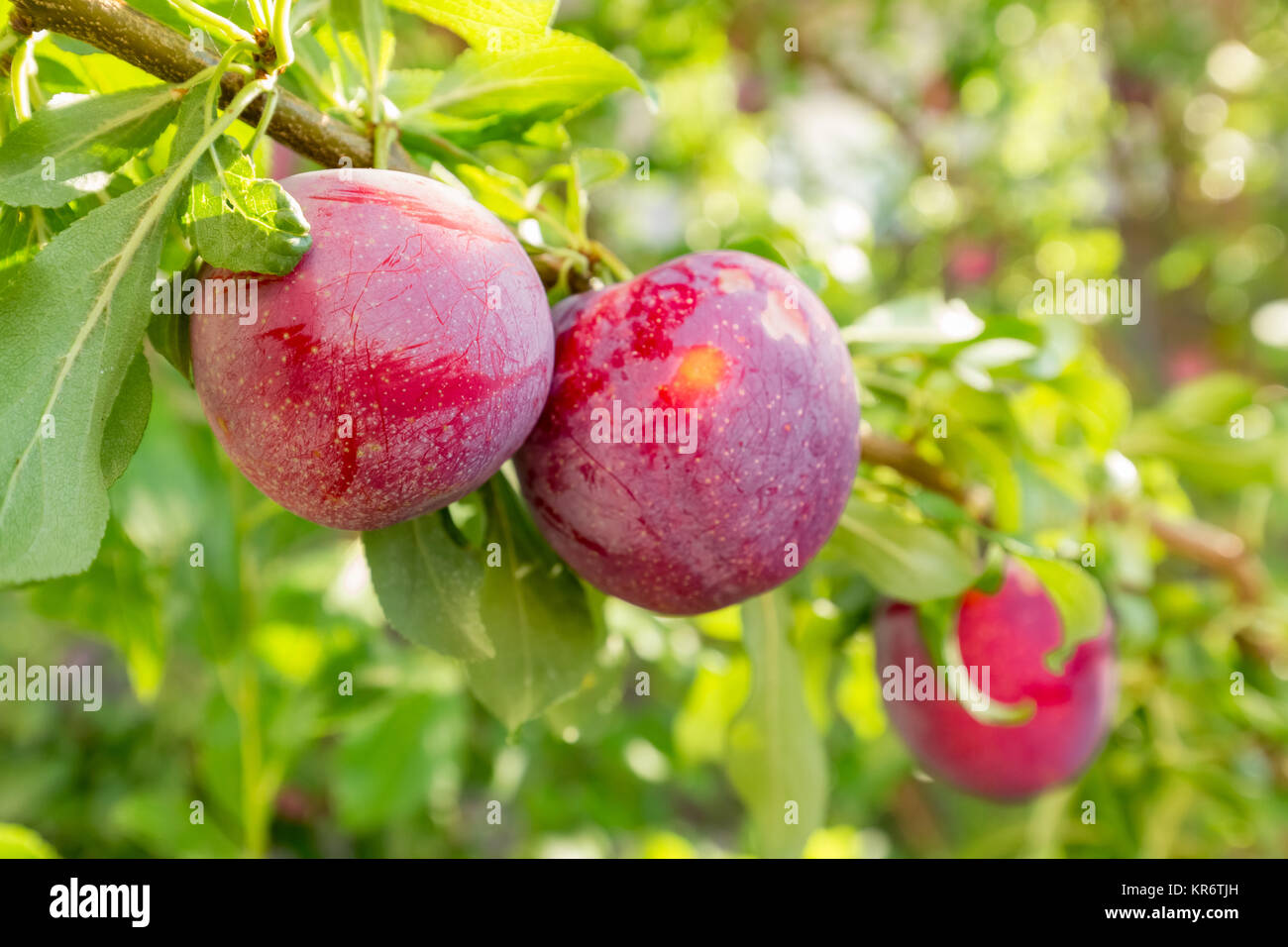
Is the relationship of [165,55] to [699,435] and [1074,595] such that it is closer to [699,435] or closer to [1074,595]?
[699,435]

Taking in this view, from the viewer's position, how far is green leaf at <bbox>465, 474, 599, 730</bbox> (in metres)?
0.67

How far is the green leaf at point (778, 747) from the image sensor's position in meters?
0.87

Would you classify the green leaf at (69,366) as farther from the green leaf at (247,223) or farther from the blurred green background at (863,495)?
the blurred green background at (863,495)

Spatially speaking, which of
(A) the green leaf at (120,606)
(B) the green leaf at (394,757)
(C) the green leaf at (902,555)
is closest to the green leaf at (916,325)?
(C) the green leaf at (902,555)

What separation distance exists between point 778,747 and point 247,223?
67 centimetres

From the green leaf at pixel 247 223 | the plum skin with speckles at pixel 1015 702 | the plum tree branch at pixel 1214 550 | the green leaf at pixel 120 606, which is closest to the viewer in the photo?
the green leaf at pixel 247 223

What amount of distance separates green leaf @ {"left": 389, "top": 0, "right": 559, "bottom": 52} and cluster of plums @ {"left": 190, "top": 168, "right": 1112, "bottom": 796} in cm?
12

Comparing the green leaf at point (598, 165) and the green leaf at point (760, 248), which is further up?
the green leaf at point (598, 165)

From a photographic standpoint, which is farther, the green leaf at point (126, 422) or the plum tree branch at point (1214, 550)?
the plum tree branch at point (1214, 550)

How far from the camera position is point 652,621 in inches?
53.8

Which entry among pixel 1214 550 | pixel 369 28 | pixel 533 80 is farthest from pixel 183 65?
pixel 1214 550

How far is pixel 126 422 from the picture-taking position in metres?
0.50

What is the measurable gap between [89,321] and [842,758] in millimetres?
1631

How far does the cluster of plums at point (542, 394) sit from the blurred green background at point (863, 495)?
0.55 feet
